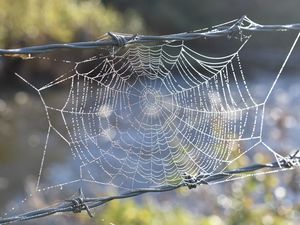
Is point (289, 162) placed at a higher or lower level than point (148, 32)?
lower

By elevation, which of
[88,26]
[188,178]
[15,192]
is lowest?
[15,192]

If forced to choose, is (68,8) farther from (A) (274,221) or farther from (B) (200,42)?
(A) (274,221)

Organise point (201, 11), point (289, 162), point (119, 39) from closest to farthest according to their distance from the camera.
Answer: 1. point (119, 39)
2. point (289, 162)
3. point (201, 11)

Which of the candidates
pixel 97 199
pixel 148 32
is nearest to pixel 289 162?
pixel 97 199

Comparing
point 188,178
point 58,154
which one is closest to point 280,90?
point 58,154

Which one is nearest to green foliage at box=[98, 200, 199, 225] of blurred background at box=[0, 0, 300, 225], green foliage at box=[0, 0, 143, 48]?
blurred background at box=[0, 0, 300, 225]

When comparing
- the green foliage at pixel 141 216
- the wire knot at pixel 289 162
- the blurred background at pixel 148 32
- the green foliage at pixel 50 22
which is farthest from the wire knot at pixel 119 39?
the green foliage at pixel 50 22

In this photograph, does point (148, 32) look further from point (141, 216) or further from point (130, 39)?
point (130, 39)

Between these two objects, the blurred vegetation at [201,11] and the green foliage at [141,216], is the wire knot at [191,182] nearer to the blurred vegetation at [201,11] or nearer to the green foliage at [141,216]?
the green foliage at [141,216]
